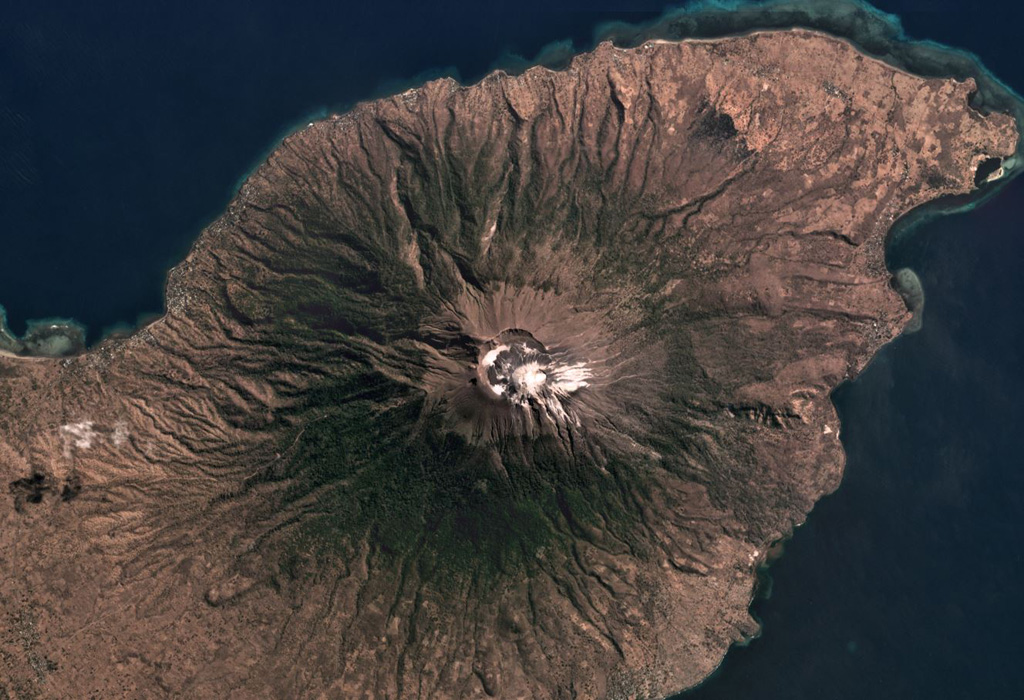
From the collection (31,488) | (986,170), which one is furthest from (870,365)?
(31,488)

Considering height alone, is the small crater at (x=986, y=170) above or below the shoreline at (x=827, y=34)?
below

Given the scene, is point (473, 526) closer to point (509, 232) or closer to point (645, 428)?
point (645, 428)

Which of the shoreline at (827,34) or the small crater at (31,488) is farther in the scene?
the shoreline at (827,34)

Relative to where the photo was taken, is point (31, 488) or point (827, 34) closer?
point (31, 488)

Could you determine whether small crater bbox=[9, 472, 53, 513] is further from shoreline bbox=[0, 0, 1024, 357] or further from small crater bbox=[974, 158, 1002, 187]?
small crater bbox=[974, 158, 1002, 187]

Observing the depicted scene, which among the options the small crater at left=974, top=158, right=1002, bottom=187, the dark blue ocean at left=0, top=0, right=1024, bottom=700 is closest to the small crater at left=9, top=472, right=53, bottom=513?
the dark blue ocean at left=0, top=0, right=1024, bottom=700

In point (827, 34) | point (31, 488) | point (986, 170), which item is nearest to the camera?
point (31, 488)

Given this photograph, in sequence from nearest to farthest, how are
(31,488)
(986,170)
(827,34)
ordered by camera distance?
(31,488)
(827,34)
(986,170)

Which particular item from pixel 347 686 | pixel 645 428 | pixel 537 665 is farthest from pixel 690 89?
pixel 347 686

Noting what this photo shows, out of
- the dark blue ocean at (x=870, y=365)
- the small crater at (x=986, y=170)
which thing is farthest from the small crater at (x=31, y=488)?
the small crater at (x=986, y=170)

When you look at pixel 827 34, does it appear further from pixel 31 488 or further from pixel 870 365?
pixel 31 488

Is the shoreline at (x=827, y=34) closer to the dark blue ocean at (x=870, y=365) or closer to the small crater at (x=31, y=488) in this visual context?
the dark blue ocean at (x=870, y=365)
